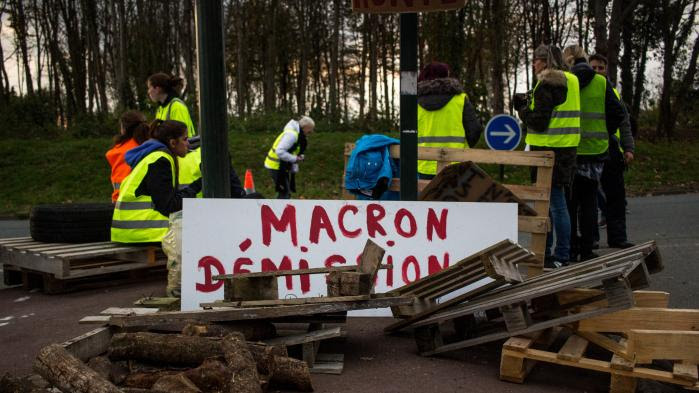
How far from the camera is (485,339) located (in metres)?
4.80

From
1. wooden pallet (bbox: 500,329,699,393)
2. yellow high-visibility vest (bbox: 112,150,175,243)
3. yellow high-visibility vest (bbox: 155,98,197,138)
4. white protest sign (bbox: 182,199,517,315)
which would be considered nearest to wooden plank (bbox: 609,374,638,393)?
wooden pallet (bbox: 500,329,699,393)

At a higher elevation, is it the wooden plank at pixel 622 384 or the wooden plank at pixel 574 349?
the wooden plank at pixel 574 349

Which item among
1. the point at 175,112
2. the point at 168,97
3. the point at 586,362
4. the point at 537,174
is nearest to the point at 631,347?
the point at 586,362

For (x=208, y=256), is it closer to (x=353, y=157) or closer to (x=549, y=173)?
(x=353, y=157)

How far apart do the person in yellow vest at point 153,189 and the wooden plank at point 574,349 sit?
3777mm

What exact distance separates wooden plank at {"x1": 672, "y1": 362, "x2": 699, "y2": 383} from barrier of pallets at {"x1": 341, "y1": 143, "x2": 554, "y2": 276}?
2.03 meters

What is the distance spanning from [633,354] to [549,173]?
2.76 meters

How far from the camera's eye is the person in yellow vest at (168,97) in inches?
355

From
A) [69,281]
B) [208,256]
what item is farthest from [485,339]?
[69,281]

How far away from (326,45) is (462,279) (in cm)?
3576

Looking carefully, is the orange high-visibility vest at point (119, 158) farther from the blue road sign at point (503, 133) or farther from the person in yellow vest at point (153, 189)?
the blue road sign at point (503, 133)

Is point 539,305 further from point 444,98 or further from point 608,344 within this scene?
point 444,98

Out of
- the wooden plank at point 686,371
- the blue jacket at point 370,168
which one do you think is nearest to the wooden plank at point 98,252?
the blue jacket at point 370,168

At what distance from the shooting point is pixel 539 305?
5.25 meters
